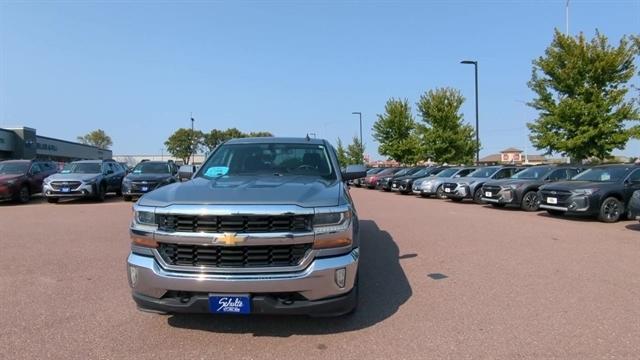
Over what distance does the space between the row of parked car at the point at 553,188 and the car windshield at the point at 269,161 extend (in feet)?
27.7

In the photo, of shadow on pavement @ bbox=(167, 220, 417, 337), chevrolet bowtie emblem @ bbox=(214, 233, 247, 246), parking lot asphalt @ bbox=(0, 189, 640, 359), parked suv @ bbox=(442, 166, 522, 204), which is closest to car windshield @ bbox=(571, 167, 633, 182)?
parking lot asphalt @ bbox=(0, 189, 640, 359)

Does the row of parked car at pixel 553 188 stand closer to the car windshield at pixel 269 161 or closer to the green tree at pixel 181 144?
the car windshield at pixel 269 161

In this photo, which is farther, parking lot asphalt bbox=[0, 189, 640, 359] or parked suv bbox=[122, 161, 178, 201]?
parked suv bbox=[122, 161, 178, 201]

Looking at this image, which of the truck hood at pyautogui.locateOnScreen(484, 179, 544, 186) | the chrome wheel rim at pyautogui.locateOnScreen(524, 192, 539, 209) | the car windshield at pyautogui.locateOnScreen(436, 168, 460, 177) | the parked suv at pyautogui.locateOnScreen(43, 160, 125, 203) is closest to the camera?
the chrome wheel rim at pyautogui.locateOnScreen(524, 192, 539, 209)

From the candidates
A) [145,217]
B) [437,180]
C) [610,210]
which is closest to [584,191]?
[610,210]

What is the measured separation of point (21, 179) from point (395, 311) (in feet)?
59.7

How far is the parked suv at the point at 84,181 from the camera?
1789cm

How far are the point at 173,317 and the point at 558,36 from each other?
24511mm

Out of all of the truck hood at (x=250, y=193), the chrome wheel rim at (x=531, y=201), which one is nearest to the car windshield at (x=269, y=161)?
the truck hood at (x=250, y=193)

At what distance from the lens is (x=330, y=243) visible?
414 centimetres

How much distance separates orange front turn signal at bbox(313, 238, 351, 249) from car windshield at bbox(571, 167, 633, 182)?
1172cm

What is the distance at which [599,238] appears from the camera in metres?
9.81

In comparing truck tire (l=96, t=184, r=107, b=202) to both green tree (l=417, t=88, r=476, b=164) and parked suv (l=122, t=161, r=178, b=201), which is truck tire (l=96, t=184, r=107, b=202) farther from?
green tree (l=417, t=88, r=476, b=164)

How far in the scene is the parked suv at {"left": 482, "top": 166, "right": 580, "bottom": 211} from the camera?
1583 centimetres
